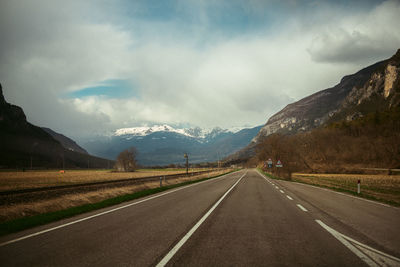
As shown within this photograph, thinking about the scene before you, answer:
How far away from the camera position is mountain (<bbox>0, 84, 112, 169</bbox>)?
438ft

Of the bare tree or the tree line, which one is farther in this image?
the bare tree

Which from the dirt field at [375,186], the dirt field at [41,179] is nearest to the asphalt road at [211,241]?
the dirt field at [375,186]

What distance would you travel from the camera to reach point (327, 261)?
415cm

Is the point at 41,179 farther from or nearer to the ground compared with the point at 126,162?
nearer to the ground

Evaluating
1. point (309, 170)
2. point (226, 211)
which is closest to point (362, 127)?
point (309, 170)

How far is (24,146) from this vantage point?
497 ft

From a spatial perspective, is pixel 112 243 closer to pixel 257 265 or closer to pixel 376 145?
pixel 257 265

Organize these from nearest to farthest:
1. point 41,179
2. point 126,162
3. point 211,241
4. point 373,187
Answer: point 211,241 → point 373,187 → point 41,179 → point 126,162

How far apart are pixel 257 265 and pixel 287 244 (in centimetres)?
147

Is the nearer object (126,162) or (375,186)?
(375,186)

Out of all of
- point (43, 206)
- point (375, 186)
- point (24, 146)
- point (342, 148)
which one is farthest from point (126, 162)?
point (43, 206)

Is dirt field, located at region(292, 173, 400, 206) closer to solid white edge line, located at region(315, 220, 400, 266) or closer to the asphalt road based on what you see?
the asphalt road

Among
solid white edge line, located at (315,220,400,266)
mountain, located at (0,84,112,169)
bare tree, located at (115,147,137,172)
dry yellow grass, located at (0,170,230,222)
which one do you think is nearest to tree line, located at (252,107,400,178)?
dry yellow grass, located at (0,170,230,222)

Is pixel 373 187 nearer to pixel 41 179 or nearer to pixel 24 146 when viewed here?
pixel 41 179
